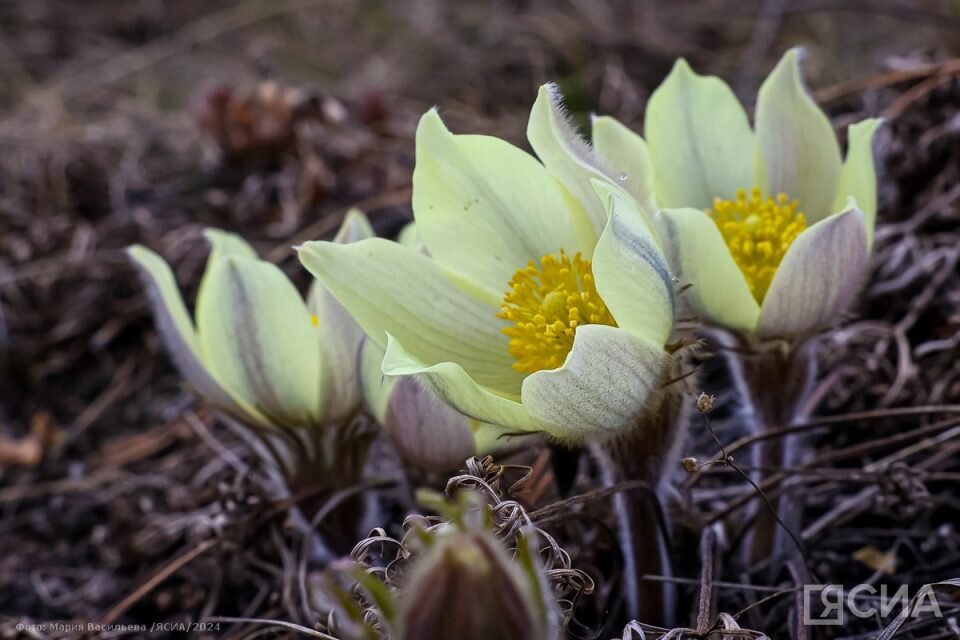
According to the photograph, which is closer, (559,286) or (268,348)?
(559,286)

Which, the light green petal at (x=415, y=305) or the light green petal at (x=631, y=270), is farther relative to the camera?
the light green petal at (x=415, y=305)

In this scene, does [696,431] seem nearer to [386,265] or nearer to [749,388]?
[749,388]

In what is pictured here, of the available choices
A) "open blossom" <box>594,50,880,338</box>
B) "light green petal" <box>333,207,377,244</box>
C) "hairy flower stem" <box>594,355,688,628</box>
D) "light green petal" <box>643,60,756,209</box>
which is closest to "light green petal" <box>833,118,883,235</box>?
"open blossom" <box>594,50,880,338</box>

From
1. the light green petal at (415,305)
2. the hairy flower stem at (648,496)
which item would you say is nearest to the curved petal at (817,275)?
the hairy flower stem at (648,496)

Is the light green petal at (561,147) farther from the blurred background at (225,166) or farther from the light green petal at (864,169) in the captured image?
the blurred background at (225,166)

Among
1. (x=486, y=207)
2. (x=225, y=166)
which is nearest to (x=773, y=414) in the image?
(x=486, y=207)

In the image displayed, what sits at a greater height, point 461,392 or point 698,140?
point 698,140

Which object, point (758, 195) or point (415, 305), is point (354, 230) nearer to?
point (415, 305)
